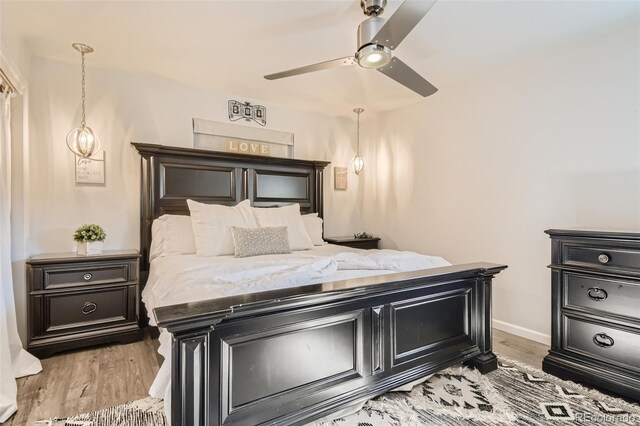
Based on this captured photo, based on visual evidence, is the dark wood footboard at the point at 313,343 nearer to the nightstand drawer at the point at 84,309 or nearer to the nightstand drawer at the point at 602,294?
the nightstand drawer at the point at 602,294

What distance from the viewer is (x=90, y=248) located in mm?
2850

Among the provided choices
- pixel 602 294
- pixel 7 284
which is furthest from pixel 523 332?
pixel 7 284

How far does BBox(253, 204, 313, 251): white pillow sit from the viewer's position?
3.34 meters

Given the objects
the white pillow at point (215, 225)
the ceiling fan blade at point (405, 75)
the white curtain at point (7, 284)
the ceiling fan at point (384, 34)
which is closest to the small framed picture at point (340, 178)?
the white pillow at point (215, 225)

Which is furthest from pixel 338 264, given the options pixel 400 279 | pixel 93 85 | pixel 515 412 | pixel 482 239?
pixel 93 85

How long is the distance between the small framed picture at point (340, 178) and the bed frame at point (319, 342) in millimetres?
2713

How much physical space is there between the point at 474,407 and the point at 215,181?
3.00 meters

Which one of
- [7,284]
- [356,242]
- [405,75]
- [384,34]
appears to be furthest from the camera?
[356,242]

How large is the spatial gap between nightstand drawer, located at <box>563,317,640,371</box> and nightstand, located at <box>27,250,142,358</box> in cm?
338

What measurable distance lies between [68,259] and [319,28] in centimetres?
269

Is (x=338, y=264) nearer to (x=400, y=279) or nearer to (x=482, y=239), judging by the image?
(x=400, y=279)

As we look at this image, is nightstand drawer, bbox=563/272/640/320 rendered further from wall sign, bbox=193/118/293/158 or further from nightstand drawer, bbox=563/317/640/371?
wall sign, bbox=193/118/293/158

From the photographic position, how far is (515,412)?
1.82 metres

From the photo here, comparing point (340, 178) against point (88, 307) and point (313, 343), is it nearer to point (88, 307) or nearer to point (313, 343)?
point (88, 307)
